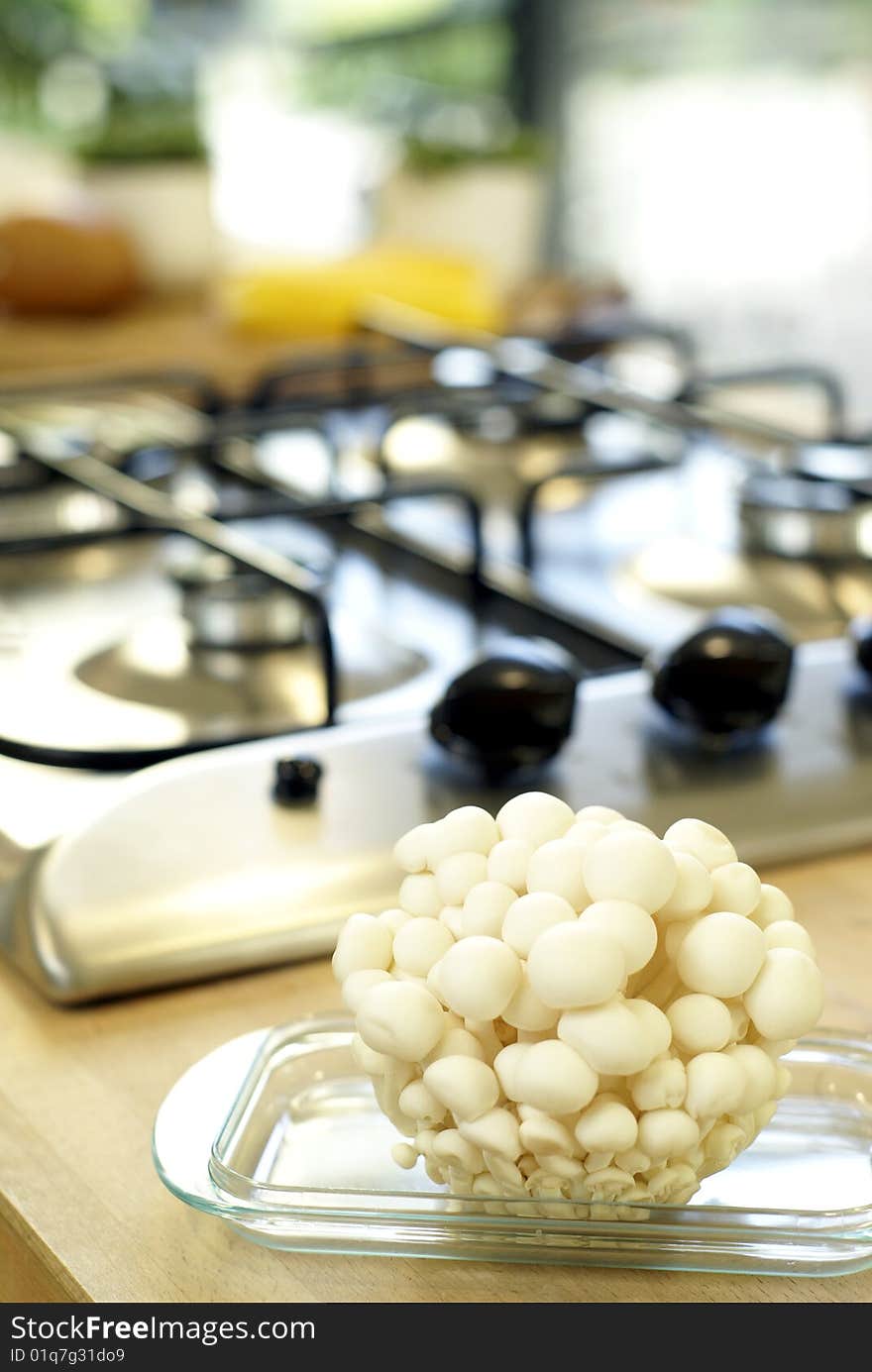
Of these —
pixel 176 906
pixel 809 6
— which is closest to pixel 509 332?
pixel 809 6

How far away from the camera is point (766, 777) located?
69 centimetres

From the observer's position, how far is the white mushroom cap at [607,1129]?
1.37ft

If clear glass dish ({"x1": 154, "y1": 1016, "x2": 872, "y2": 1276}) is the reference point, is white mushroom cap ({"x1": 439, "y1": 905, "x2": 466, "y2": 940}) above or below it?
above

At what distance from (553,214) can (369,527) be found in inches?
61.3

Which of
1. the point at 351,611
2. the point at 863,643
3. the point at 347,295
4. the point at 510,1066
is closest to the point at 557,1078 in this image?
the point at 510,1066

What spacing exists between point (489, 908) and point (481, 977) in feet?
0.07

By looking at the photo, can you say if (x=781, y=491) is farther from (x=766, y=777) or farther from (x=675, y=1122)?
(x=675, y=1122)

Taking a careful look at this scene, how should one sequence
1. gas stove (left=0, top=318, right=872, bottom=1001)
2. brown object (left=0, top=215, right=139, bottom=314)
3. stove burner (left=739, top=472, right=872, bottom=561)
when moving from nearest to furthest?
1. gas stove (left=0, top=318, right=872, bottom=1001)
2. stove burner (left=739, top=472, right=872, bottom=561)
3. brown object (left=0, top=215, right=139, bottom=314)

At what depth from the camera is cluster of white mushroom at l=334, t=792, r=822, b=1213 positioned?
41 centimetres

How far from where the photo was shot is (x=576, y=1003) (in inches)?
16.0

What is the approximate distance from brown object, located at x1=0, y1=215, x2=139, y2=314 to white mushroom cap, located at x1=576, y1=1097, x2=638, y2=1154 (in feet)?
4.46

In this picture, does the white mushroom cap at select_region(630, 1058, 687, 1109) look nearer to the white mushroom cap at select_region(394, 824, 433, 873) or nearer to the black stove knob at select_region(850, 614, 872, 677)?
the white mushroom cap at select_region(394, 824, 433, 873)

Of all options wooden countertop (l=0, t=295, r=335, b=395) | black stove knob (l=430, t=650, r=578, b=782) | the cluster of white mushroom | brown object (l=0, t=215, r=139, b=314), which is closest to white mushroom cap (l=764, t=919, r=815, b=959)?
the cluster of white mushroom

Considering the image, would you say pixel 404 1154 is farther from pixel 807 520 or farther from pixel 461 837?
pixel 807 520
